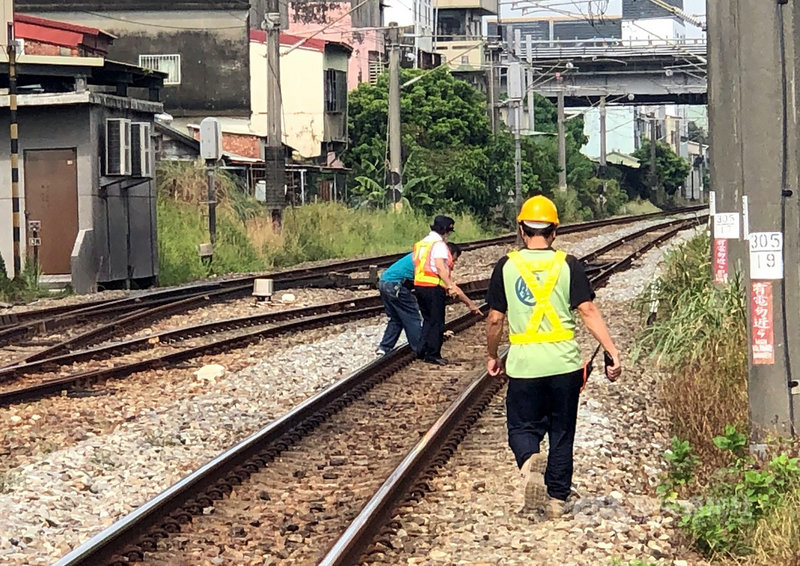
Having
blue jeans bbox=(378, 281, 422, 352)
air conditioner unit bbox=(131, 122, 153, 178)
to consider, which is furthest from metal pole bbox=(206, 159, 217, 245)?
blue jeans bbox=(378, 281, 422, 352)

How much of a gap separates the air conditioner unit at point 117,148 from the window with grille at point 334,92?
95.3ft

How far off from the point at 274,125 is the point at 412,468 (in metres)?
24.7

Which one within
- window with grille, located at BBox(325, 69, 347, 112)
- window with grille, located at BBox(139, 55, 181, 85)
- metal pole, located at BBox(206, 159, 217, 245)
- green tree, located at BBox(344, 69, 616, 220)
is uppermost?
window with grille, located at BBox(139, 55, 181, 85)

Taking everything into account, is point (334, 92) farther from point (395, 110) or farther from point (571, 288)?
point (571, 288)

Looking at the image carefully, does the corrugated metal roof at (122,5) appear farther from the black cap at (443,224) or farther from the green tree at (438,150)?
the black cap at (443,224)

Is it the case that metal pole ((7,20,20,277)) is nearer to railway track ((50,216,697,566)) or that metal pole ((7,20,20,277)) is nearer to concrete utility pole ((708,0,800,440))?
railway track ((50,216,697,566))

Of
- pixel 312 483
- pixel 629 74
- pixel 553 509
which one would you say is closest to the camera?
pixel 553 509

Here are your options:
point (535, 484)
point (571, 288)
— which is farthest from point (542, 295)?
point (535, 484)

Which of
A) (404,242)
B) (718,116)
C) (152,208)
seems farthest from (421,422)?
(404,242)

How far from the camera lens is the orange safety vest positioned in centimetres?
1452

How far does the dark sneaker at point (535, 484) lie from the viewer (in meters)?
7.62

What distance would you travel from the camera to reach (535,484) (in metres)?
7.62

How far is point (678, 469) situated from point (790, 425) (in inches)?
28.0

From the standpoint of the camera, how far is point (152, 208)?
2867 cm
